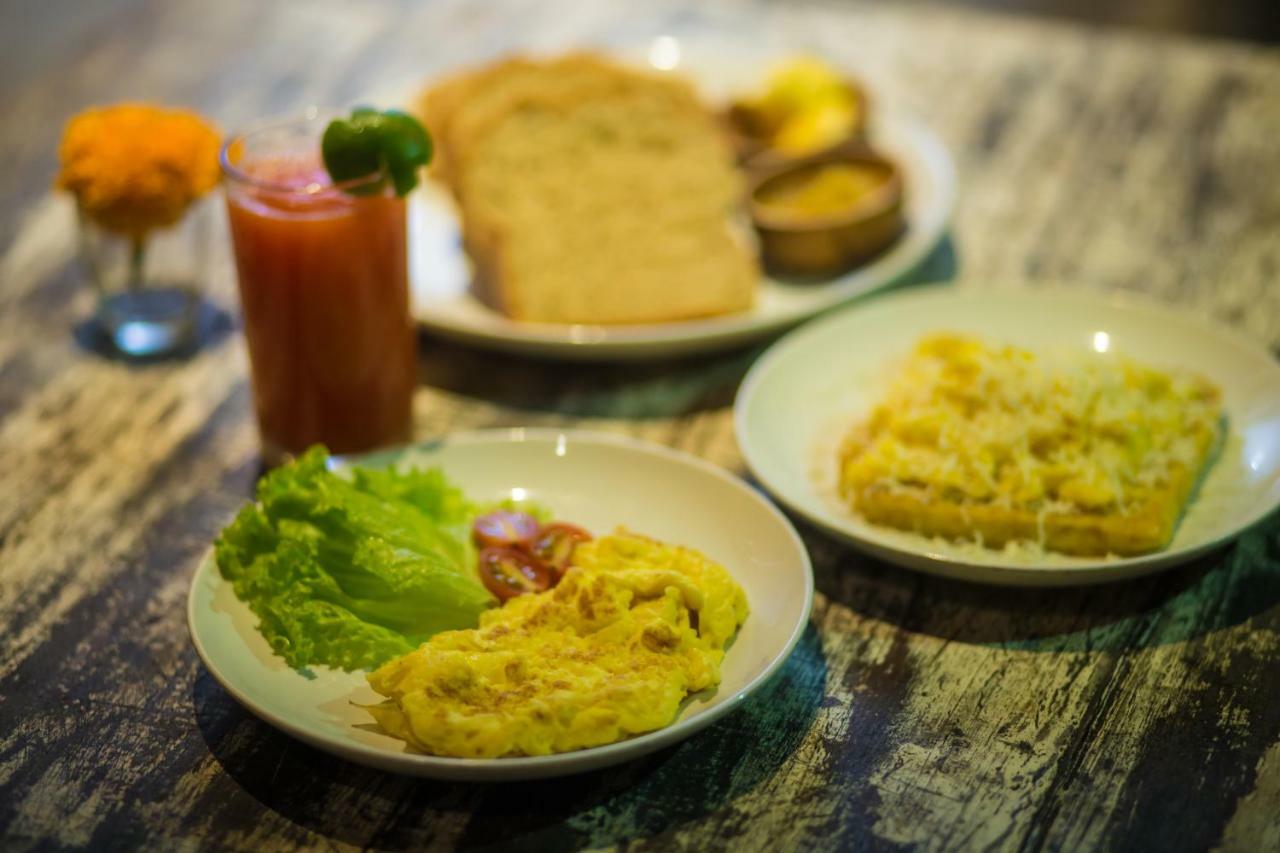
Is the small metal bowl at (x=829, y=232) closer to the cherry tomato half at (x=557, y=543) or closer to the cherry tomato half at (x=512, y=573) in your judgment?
the cherry tomato half at (x=557, y=543)

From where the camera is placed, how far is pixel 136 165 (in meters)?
2.82

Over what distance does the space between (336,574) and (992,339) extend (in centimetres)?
149

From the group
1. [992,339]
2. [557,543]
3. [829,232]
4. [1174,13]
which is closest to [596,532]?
[557,543]

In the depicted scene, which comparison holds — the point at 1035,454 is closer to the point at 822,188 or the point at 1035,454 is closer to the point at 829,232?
the point at 829,232

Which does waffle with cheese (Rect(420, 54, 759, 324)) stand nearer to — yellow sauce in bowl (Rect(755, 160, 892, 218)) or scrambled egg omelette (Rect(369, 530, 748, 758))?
yellow sauce in bowl (Rect(755, 160, 892, 218))

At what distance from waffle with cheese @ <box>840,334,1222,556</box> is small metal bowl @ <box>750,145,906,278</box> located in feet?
2.75

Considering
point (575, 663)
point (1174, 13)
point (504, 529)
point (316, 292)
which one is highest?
point (316, 292)

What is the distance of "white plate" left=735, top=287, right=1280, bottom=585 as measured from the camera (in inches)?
89.0

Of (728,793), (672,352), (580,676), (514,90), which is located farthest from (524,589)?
(514,90)

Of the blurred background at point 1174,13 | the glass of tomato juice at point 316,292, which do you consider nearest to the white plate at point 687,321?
the glass of tomato juice at point 316,292

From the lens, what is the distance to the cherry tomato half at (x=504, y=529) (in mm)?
2297

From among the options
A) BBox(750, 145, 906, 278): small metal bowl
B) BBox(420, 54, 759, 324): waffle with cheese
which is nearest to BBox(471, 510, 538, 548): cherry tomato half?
BBox(420, 54, 759, 324): waffle with cheese

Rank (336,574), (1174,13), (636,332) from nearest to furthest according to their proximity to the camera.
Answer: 1. (336,574)
2. (636,332)
3. (1174,13)

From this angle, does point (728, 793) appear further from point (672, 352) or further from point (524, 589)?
point (672, 352)
